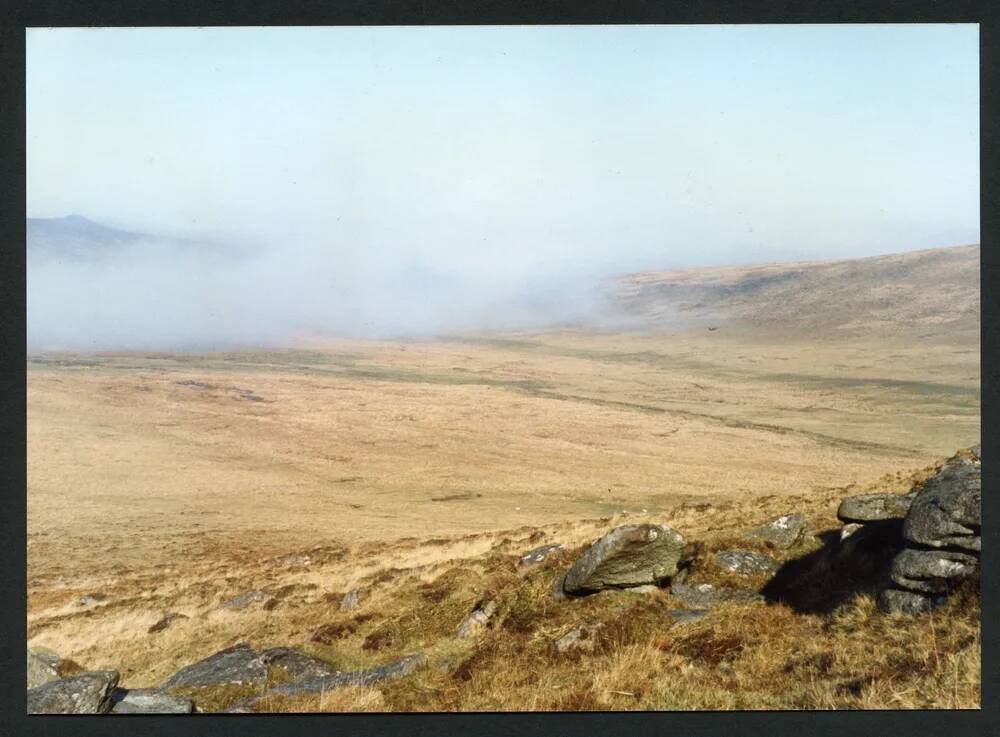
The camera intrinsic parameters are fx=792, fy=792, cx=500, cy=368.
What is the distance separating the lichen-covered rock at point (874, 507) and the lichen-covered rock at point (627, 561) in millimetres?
2571

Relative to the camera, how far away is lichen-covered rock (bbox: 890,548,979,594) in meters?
8.09

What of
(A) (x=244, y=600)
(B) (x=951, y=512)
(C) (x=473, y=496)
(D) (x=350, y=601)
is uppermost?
(B) (x=951, y=512)

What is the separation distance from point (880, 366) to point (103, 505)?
8169 cm

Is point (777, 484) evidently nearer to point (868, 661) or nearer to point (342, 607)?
point (342, 607)

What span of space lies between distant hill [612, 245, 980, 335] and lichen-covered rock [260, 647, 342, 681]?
4396 inches

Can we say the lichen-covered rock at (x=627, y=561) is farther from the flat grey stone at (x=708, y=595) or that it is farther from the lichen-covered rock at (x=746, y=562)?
the lichen-covered rock at (x=746, y=562)

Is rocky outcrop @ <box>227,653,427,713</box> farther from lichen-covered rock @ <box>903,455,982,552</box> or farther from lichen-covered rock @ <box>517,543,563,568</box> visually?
lichen-covered rock @ <box>903,455,982,552</box>

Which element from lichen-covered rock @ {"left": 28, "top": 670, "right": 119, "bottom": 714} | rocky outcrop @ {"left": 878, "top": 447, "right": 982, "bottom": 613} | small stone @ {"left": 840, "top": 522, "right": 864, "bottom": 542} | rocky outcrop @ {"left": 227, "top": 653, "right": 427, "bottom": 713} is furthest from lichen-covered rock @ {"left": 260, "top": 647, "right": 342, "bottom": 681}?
Answer: small stone @ {"left": 840, "top": 522, "right": 864, "bottom": 542}

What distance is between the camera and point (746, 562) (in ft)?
39.2

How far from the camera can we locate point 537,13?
317 inches

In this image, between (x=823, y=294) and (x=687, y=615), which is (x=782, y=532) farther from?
(x=823, y=294)

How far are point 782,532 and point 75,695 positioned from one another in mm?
10390

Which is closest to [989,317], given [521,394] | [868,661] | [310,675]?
[868,661]

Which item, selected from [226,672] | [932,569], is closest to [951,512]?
[932,569]
